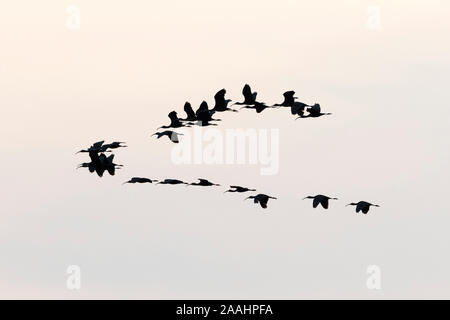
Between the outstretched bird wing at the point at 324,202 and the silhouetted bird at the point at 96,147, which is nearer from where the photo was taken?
the silhouetted bird at the point at 96,147

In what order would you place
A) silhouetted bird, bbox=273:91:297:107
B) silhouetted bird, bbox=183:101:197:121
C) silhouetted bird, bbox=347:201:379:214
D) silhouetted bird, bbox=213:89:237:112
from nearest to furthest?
silhouetted bird, bbox=213:89:237:112 → silhouetted bird, bbox=183:101:197:121 → silhouetted bird, bbox=273:91:297:107 → silhouetted bird, bbox=347:201:379:214

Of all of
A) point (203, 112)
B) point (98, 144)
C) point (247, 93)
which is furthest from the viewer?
point (98, 144)

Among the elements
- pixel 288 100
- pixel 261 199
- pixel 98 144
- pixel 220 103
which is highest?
pixel 288 100

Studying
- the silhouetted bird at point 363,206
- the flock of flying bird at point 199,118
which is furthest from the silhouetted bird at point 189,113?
the silhouetted bird at point 363,206

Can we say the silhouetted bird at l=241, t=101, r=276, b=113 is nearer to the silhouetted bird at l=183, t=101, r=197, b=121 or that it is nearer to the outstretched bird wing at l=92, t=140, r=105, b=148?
the silhouetted bird at l=183, t=101, r=197, b=121

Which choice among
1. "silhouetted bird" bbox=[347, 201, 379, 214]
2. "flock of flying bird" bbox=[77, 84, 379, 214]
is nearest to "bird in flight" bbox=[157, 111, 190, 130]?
"flock of flying bird" bbox=[77, 84, 379, 214]

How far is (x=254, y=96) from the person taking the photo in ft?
297

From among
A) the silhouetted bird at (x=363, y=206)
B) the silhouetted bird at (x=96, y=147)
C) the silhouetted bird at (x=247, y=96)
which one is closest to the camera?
the silhouetted bird at (x=247, y=96)

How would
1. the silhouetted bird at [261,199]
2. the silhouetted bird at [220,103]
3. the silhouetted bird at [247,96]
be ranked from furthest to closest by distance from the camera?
the silhouetted bird at [261,199] < the silhouetted bird at [247,96] < the silhouetted bird at [220,103]

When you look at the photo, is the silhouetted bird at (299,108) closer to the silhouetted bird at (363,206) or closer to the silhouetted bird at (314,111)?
the silhouetted bird at (314,111)

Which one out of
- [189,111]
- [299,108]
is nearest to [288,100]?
[299,108]

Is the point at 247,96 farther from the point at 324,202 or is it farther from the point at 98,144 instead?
the point at 98,144
